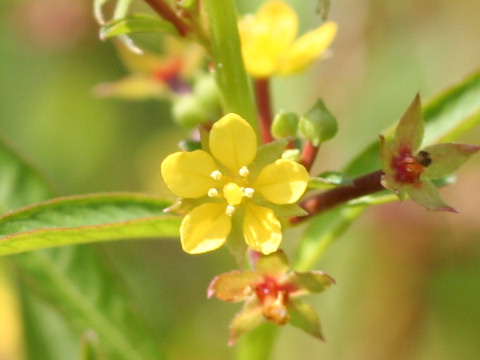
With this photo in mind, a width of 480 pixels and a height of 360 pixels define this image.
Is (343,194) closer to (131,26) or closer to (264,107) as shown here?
(264,107)

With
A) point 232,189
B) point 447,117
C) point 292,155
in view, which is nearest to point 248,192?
point 232,189

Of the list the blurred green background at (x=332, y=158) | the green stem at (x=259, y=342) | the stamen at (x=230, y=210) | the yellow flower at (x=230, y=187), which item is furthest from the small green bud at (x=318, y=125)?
the blurred green background at (x=332, y=158)

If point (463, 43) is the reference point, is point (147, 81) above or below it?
above

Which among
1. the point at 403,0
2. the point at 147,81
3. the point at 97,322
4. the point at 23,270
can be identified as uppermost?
the point at 147,81

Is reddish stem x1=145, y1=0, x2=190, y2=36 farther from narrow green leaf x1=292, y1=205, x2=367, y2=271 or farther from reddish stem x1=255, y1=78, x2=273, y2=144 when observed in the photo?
narrow green leaf x1=292, y1=205, x2=367, y2=271

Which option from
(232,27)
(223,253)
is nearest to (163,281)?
(223,253)

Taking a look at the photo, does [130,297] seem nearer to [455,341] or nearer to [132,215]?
[132,215]

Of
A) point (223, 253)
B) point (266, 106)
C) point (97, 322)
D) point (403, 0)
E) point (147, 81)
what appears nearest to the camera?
point (266, 106)

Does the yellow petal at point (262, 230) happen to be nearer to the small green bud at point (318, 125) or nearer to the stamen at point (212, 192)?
the stamen at point (212, 192)
